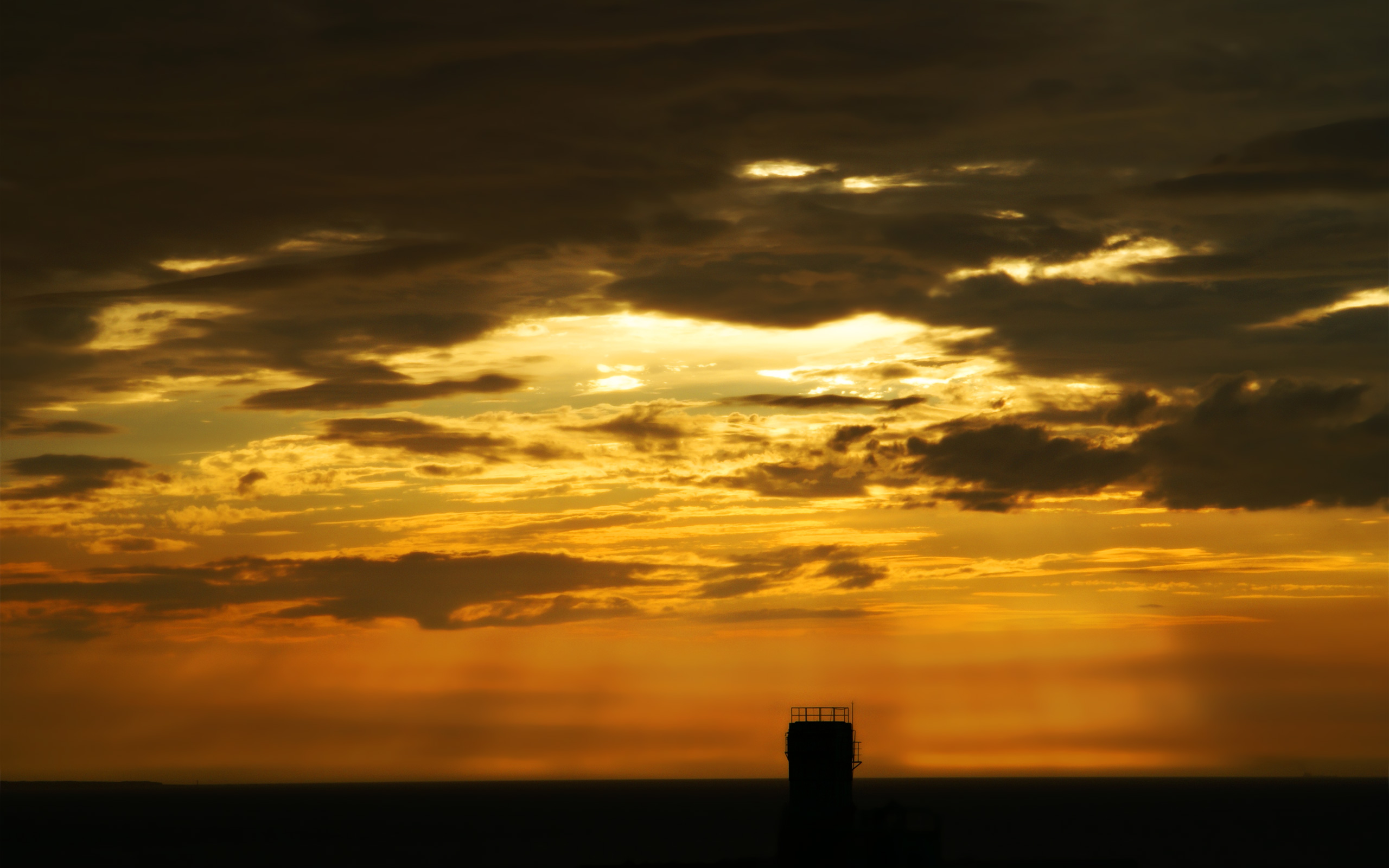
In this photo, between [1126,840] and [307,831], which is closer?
[1126,840]

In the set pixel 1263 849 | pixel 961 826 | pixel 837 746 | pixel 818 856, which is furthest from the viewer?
pixel 961 826

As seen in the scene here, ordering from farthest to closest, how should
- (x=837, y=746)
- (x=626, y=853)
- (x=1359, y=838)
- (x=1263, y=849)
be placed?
(x=1359, y=838) < (x=1263, y=849) < (x=626, y=853) < (x=837, y=746)

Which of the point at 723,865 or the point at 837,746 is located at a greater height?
the point at 837,746

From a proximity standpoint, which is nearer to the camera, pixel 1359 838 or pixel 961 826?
pixel 1359 838

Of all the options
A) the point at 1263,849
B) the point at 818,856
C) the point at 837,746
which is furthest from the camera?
the point at 1263,849

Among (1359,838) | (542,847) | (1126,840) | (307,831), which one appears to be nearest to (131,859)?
(542,847)

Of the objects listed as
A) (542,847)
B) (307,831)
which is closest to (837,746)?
(542,847)

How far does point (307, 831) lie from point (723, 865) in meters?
151

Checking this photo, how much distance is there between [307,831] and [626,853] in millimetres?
73903

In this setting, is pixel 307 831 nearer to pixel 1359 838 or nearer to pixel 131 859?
pixel 131 859

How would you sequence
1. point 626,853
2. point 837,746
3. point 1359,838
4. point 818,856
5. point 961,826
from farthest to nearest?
point 961,826 < point 1359,838 < point 626,853 < point 837,746 < point 818,856

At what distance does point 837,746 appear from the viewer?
5659cm

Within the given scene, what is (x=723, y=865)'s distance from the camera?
5409 cm

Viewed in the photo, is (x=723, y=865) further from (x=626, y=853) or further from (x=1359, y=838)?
(x=1359, y=838)
